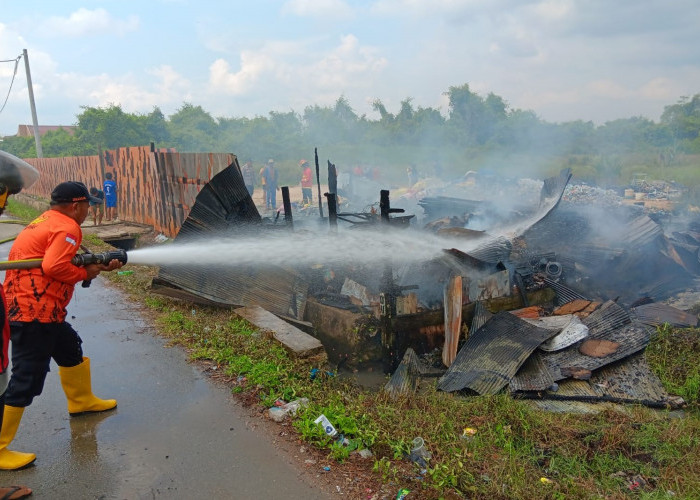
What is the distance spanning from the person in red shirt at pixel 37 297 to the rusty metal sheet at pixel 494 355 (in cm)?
374

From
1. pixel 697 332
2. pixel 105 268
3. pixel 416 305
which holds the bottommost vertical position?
pixel 697 332

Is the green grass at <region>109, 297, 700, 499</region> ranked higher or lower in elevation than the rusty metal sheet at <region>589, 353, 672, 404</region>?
higher

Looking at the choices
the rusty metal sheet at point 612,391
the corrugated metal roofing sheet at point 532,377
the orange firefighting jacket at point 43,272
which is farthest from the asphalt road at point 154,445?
the rusty metal sheet at point 612,391

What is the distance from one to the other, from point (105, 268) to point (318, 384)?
200cm

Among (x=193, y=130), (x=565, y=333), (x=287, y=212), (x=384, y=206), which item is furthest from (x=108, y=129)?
(x=565, y=333)

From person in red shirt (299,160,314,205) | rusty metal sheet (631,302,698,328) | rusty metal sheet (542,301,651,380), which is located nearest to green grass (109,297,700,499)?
rusty metal sheet (542,301,651,380)

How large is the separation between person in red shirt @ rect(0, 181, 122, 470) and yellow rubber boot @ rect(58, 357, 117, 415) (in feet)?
1.22

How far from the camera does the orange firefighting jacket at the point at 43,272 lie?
10.4 ft

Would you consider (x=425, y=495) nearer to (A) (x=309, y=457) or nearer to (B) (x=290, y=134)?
(A) (x=309, y=457)

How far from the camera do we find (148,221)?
13750 millimetres

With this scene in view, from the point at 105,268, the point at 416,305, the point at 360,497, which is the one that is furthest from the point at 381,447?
the point at 416,305

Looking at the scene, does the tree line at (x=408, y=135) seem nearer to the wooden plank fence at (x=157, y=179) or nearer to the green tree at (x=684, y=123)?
the green tree at (x=684, y=123)

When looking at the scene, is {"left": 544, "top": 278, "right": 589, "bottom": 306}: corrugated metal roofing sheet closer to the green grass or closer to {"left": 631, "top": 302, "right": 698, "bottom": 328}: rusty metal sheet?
{"left": 631, "top": 302, "right": 698, "bottom": 328}: rusty metal sheet

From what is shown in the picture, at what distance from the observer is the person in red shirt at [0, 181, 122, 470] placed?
3.15m
